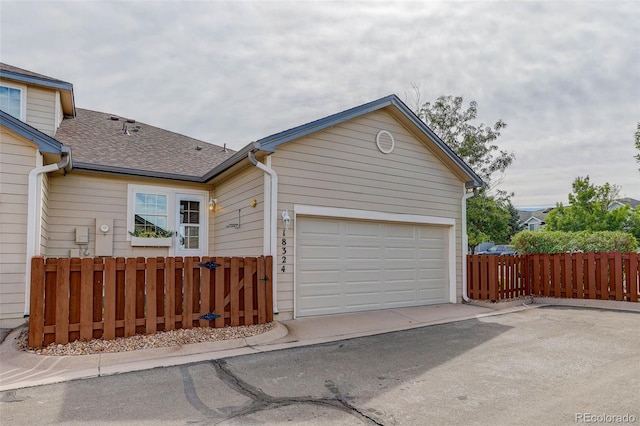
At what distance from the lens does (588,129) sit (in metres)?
13.9

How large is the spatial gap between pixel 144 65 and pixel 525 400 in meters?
11.1

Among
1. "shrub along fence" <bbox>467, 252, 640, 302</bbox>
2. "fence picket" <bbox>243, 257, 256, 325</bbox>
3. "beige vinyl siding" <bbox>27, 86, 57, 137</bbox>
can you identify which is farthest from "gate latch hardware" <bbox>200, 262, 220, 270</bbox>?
"shrub along fence" <bbox>467, 252, 640, 302</bbox>

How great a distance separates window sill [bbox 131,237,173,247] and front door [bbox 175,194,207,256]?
0.29m

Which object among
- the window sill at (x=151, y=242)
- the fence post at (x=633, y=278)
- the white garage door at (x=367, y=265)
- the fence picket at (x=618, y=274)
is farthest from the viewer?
the fence picket at (x=618, y=274)

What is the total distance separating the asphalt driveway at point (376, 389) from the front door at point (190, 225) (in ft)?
17.3

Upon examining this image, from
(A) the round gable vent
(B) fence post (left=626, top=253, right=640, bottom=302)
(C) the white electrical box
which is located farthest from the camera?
(B) fence post (left=626, top=253, right=640, bottom=302)

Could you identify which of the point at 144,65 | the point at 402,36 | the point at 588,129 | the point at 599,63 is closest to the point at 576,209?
the point at 588,129

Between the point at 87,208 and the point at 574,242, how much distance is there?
14225mm

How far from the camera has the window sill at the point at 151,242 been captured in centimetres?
915

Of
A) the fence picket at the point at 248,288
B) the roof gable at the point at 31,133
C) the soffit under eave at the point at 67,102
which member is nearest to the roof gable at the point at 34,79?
the soffit under eave at the point at 67,102

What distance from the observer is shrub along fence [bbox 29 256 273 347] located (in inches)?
210

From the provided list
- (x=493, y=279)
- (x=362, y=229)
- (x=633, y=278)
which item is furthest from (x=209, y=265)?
(x=633, y=278)

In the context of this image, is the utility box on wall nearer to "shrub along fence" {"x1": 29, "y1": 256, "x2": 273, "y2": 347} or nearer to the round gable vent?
"shrub along fence" {"x1": 29, "y1": 256, "x2": 273, "y2": 347}

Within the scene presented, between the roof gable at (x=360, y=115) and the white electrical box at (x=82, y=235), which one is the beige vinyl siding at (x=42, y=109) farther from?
the roof gable at (x=360, y=115)
